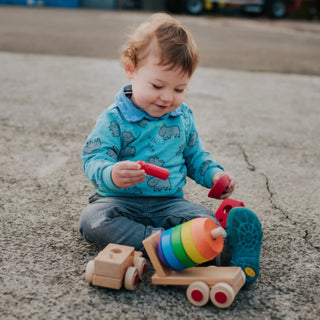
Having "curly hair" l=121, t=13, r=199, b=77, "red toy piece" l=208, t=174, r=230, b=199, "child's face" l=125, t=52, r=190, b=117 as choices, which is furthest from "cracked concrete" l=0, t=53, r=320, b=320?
"curly hair" l=121, t=13, r=199, b=77

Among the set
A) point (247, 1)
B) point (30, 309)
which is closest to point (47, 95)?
point (30, 309)

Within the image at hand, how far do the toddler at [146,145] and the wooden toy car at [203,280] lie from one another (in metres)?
0.12

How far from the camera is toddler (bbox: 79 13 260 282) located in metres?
1.67

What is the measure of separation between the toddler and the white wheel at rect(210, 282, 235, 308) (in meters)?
0.17

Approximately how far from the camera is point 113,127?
70.4 inches

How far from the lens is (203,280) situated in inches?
55.9

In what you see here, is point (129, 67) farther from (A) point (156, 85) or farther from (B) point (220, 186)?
(B) point (220, 186)

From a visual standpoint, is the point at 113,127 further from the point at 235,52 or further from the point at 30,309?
the point at 235,52

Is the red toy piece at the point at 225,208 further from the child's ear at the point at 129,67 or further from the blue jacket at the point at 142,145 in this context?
the child's ear at the point at 129,67

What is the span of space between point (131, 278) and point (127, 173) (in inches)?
12.7

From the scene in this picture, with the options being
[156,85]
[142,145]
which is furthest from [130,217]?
[156,85]

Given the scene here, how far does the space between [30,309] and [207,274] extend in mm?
524

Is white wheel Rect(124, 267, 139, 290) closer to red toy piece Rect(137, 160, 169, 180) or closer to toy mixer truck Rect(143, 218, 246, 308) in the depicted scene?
toy mixer truck Rect(143, 218, 246, 308)

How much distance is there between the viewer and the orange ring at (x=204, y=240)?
1.40m
